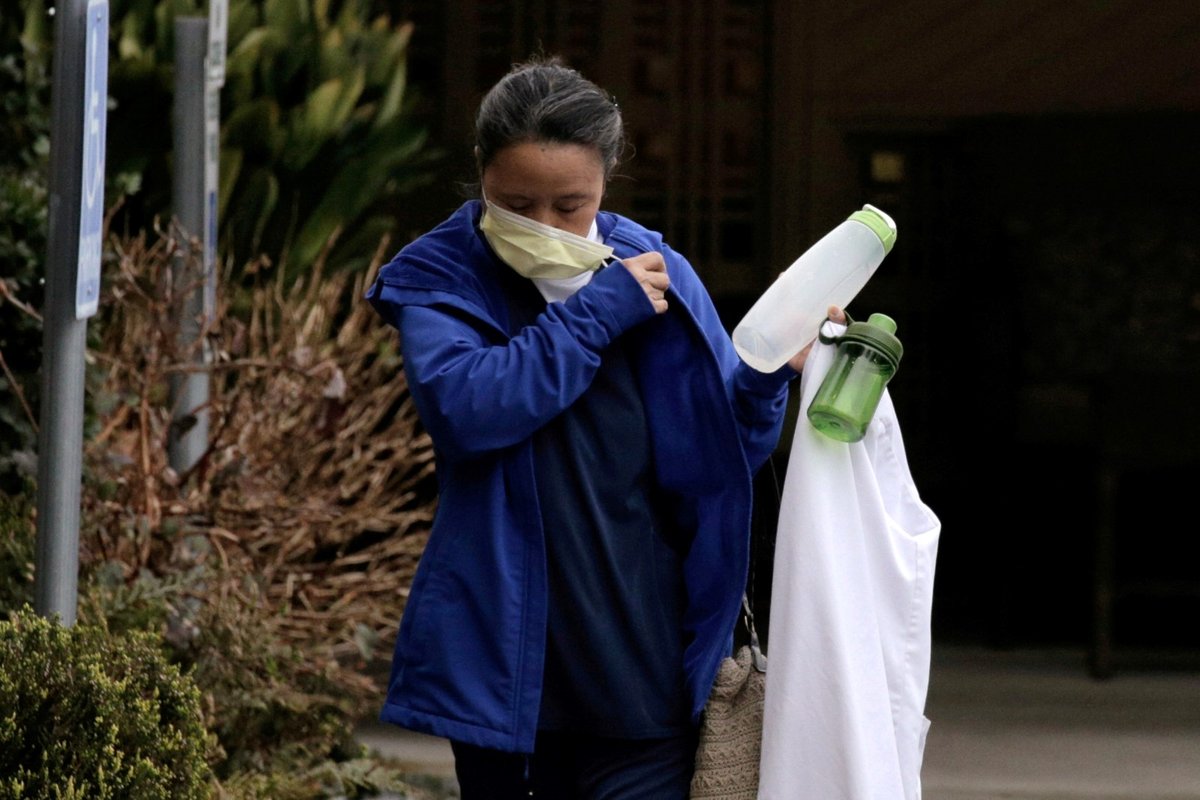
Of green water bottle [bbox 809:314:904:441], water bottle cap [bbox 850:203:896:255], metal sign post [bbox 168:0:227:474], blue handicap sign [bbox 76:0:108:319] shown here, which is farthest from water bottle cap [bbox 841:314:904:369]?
metal sign post [bbox 168:0:227:474]

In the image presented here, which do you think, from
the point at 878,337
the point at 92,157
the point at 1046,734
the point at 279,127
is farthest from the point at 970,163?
the point at 878,337

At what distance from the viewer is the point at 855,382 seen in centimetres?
261

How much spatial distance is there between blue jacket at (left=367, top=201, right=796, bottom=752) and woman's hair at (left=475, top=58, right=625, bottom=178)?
0.14m

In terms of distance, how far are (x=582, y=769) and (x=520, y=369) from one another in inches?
21.2

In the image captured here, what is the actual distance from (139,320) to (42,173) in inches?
15.9

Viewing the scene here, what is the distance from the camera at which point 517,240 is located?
8.54ft

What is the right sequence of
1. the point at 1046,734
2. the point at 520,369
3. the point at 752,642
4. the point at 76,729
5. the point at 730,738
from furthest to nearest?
the point at 1046,734 → the point at 76,729 → the point at 752,642 → the point at 730,738 → the point at 520,369

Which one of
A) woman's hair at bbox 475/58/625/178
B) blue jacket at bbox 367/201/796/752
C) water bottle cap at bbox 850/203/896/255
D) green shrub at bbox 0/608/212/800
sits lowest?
green shrub at bbox 0/608/212/800

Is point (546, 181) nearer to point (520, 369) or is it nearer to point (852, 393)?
point (520, 369)

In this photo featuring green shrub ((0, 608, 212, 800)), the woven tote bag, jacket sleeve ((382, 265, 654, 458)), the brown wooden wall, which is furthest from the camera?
the brown wooden wall

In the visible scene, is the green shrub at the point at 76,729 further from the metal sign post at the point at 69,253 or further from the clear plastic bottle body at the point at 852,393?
the clear plastic bottle body at the point at 852,393

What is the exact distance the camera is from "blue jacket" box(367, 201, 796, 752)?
8.36 feet

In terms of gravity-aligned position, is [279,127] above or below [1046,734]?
above

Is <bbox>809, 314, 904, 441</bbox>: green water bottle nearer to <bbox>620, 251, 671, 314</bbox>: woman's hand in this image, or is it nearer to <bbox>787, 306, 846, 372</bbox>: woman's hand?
<bbox>787, 306, 846, 372</bbox>: woman's hand
